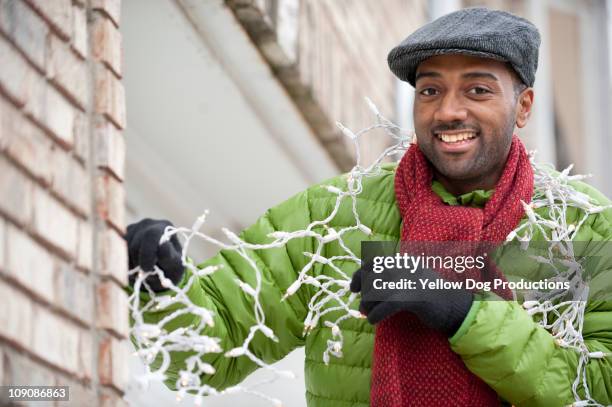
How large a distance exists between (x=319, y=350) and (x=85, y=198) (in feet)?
3.18

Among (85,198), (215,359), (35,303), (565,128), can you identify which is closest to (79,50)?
(85,198)

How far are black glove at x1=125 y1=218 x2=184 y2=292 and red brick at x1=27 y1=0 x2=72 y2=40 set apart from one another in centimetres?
42

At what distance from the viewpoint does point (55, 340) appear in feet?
6.23

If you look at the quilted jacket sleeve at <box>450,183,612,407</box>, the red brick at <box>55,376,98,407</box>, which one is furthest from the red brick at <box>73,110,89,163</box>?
the quilted jacket sleeve at <box>450,183,612,407</box>

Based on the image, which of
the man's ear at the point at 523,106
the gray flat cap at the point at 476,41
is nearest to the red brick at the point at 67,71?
the gray flat cap at the point at 476,41

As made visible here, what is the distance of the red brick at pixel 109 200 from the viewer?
6.87 feet

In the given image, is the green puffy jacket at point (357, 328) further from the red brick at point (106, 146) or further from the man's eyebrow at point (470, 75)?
the red brick at point (106, 146)

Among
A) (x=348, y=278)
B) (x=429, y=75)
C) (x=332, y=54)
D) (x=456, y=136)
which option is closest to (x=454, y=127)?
(x=456, y=136)

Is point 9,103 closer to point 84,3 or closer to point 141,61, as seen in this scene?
point 84,3

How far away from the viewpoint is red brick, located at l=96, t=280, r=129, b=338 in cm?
205

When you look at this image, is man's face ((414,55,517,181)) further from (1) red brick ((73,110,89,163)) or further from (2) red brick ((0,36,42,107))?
(2) red brick ((0,36,42,107))

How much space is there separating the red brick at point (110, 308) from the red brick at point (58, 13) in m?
0.40

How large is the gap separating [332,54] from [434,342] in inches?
81.3

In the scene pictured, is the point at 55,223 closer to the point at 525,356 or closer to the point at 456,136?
the point at 525,356
